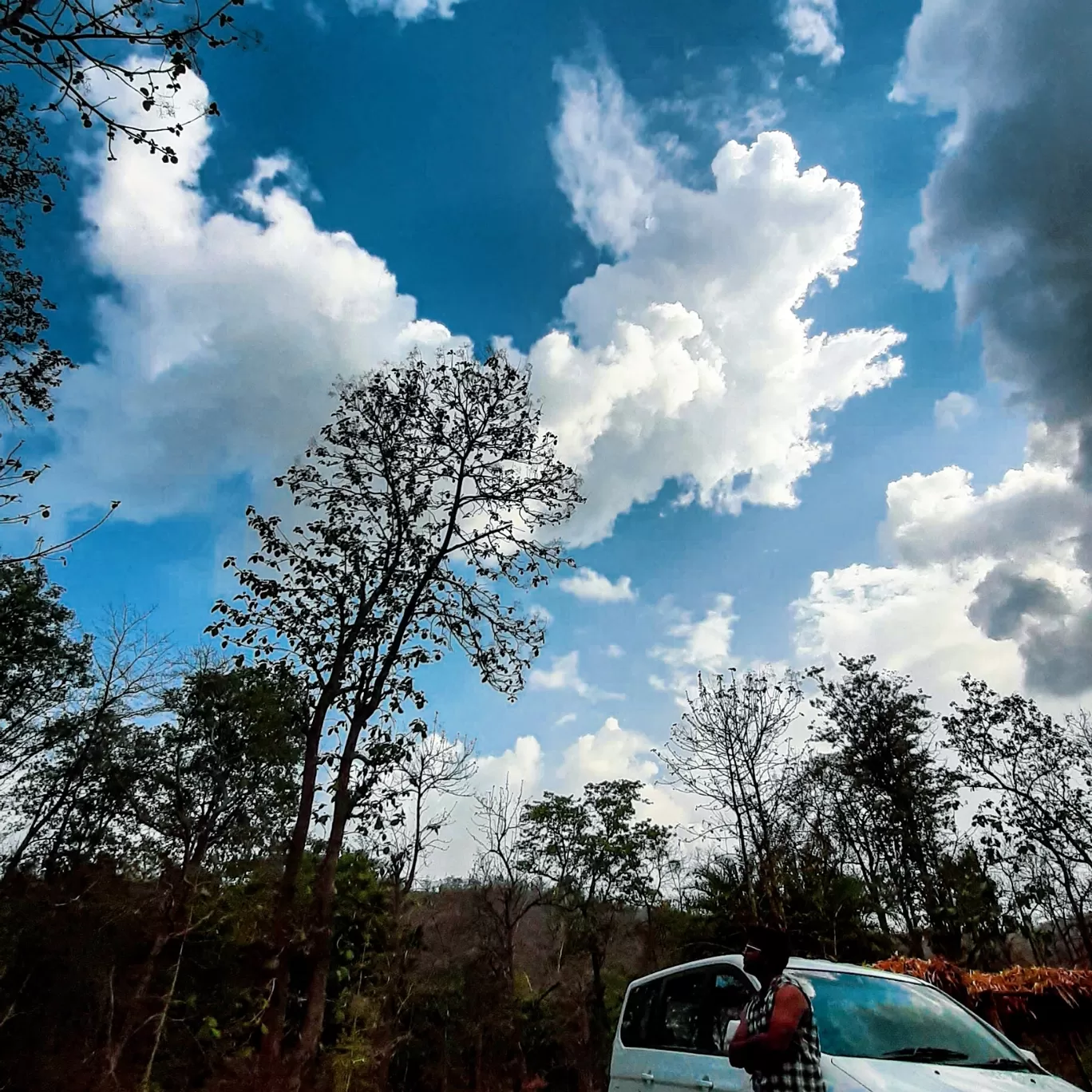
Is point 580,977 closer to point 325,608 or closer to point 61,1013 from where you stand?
point 61,1013

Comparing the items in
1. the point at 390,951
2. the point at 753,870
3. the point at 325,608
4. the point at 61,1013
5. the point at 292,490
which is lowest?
the point at 61,1013

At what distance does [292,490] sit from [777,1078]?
13.3 meters

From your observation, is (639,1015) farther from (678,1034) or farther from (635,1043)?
(678,1034)

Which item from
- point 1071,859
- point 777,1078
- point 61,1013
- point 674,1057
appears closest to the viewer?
point 777,1078

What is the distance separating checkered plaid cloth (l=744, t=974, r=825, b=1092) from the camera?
3.23m

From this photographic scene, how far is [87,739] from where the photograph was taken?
2564 centimetres

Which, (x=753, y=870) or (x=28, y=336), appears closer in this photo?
(x=28, y=336)

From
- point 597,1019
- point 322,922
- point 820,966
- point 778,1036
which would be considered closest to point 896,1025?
point 820,966

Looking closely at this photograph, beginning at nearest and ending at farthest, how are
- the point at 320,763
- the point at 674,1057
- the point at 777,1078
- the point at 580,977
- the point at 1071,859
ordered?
the point at 777,1078
the point at 674,1057
the point at 320,763
the point at 1071,859
the point at 580,977

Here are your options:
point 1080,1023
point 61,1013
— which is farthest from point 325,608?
point 61,1013

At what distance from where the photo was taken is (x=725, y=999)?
16.1 feet

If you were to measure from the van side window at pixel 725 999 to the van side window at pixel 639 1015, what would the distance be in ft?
3.82

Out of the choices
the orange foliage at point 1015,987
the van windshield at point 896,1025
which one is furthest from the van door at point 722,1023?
the orange foliage at point 1015,987

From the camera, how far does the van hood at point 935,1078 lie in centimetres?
350
